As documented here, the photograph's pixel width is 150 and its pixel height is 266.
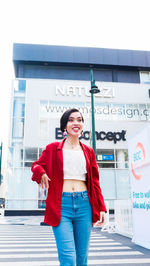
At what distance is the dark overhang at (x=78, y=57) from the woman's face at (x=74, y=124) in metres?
23.4

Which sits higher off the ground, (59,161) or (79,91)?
(79,91)

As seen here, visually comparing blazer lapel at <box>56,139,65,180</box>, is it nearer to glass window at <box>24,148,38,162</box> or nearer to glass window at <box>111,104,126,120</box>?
glass window at <box>24,148,38,162</box>

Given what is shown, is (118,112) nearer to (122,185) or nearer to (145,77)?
(122,185)

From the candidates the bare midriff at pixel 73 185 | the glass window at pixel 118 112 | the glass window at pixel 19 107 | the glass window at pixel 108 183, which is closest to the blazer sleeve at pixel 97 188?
the bare midriff at pixel 73 185

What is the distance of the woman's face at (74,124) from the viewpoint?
273 centimetres

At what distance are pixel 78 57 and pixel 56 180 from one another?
24.6 m

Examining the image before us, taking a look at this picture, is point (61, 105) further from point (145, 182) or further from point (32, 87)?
point (145, 182)

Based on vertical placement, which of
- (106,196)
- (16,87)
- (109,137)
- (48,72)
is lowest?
(106,196)

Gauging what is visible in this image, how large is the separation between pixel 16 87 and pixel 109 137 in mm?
9110

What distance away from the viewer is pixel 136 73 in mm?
27250

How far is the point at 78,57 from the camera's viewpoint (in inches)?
1014

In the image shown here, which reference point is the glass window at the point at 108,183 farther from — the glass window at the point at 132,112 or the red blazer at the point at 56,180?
the red blazer at the point at 56,180

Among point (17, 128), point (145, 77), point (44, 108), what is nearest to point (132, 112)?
point (145, 77)

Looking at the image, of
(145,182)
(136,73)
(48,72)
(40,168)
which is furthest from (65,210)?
(136,73)
